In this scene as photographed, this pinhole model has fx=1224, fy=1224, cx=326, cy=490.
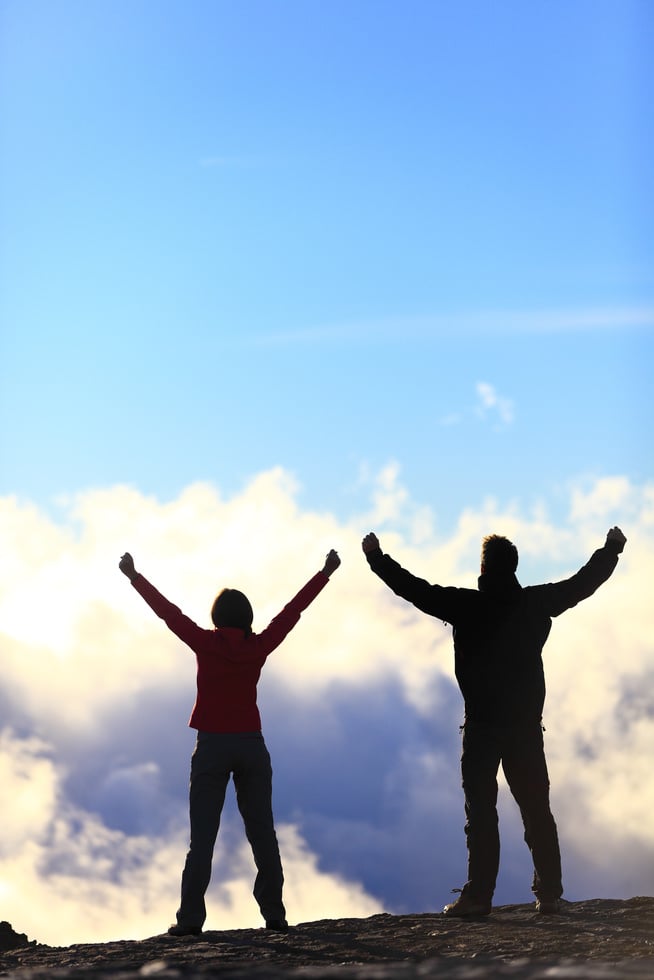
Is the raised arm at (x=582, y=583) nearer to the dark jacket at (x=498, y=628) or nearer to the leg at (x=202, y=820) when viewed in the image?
the dark jacket at (x=498, y=628)

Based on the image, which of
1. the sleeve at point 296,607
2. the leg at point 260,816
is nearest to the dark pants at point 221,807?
the leg at point 260,816

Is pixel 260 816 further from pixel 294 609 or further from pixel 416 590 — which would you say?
pixel 416 590

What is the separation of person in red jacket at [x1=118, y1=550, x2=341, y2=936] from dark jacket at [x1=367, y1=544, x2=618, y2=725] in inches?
54.9

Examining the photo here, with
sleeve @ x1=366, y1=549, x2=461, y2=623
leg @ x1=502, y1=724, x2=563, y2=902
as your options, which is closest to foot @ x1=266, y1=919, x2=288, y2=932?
leg @ x1=502, y1=724, x2=563, y2=902

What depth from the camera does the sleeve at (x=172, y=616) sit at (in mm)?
10523

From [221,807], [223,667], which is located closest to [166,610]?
[223,667]

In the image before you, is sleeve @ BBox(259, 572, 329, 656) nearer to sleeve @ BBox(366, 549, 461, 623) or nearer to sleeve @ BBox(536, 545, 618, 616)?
sleeve @ BBox(366, 549, 461, 623)

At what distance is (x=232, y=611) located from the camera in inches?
424

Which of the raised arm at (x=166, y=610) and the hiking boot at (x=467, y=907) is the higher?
the raised arm at (x=166, y=610)

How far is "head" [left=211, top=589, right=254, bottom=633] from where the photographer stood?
1075 centimetres

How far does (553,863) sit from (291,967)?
3.54 meters

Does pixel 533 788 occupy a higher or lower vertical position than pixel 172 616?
lower

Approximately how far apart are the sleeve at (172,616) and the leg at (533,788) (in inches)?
116

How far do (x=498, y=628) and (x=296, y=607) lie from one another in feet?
6.08
